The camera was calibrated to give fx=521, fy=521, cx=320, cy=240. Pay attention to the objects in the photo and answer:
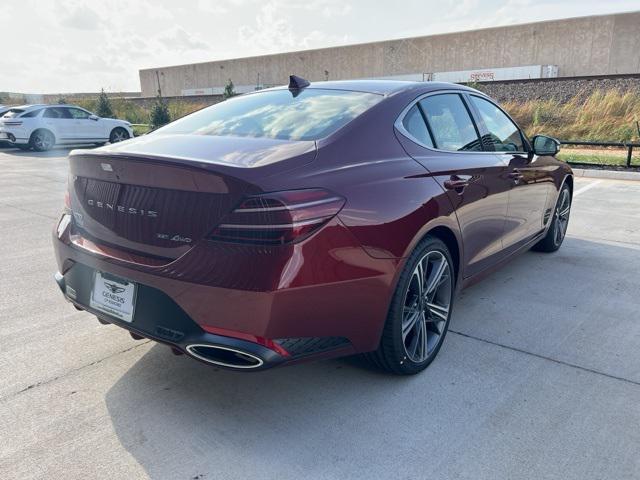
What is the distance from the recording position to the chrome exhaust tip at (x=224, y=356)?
2191 millimetres

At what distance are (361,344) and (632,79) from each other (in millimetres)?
18915

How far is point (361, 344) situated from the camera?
2.54 meters

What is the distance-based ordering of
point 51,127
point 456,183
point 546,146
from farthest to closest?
point 51,127 < point 546,146 < point 456,183

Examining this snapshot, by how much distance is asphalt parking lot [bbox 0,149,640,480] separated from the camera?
2.25 m

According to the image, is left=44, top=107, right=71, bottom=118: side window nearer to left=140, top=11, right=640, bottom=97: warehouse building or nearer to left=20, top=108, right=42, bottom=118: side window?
left=20, top=108, right=42, bottom=118: side window

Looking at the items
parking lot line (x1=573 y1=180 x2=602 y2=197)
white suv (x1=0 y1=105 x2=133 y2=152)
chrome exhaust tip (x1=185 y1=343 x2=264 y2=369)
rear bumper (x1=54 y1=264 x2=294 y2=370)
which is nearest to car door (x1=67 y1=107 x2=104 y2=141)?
white suv (x1=0 y1=105 x2=133 y2=152)

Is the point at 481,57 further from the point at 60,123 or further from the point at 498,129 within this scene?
the point at 498,129

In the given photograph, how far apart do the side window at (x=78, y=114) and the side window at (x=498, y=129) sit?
A: 16.9 m

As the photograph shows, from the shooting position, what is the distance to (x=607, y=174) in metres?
10.7

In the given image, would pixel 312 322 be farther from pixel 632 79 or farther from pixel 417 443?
pixel 632 79

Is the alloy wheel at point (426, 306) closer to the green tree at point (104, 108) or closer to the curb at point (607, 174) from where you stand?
the curb at point (607, 174)

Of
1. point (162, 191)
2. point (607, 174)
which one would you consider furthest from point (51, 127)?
point (162, 191)

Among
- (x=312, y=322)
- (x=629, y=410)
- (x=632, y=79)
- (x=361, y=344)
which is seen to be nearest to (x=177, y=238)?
(x=312, y=322)

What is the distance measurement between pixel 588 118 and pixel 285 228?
17852 millimetres
